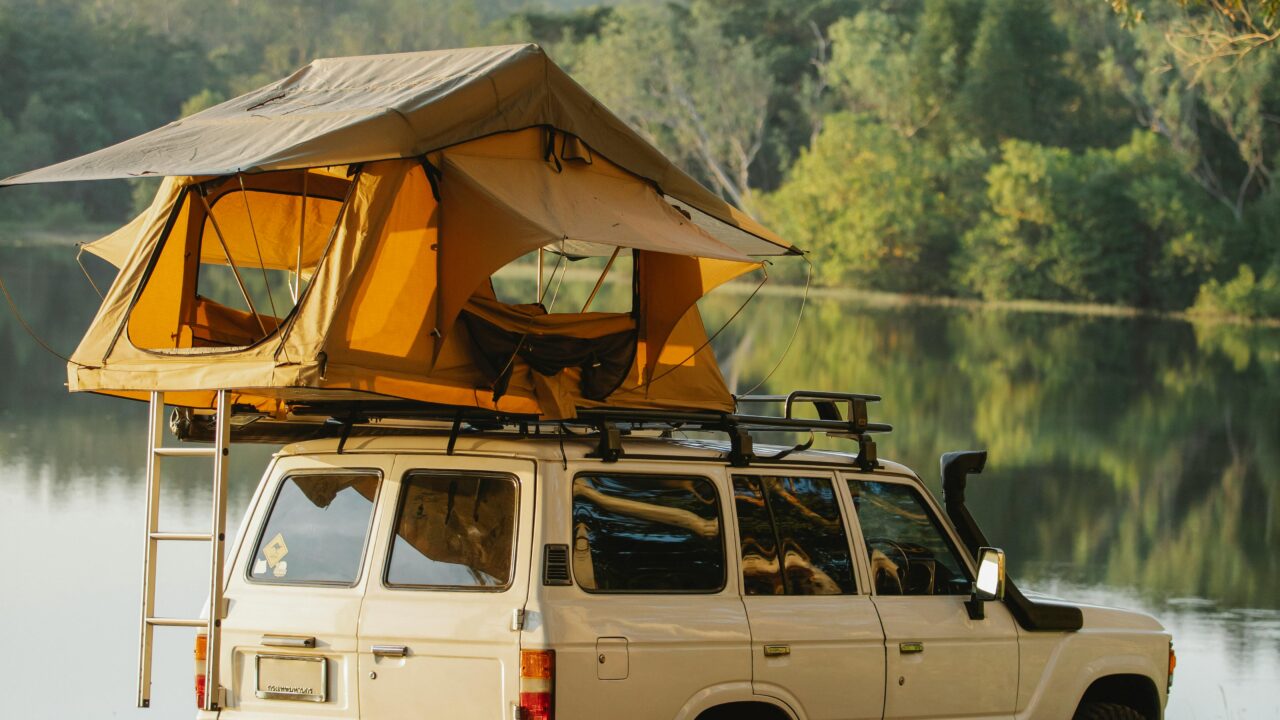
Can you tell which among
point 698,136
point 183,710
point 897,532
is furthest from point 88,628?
point 698,136

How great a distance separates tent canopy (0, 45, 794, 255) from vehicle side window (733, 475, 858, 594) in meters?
1.68

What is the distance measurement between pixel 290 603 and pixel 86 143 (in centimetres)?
6802

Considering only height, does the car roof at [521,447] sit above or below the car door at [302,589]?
above

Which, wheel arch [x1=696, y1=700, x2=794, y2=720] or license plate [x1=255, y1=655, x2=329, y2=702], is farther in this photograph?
wheel arch [x1=696, y1=700, x2=794, y2=720]

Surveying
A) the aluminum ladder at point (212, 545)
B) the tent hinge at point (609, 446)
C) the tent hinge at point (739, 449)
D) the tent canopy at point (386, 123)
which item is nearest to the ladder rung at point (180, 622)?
the aluminum ladder at point (212, 545)

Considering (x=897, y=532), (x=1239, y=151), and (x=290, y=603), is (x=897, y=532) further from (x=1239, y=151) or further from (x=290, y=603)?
(x=1239, y=151)

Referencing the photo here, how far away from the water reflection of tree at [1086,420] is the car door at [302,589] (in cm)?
1577

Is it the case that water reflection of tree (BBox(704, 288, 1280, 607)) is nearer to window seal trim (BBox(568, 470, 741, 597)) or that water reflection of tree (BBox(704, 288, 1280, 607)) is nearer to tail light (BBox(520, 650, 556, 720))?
window seal trim (BBox(568, 470, 741, 597))

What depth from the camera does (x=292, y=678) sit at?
17.4 ft

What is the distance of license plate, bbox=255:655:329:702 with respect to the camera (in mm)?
5258

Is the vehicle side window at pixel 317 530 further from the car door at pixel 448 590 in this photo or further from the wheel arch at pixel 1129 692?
the wheel arch at pixel 1129 692

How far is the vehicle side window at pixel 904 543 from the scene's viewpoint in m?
6.23

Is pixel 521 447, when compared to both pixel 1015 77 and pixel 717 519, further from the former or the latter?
pixel 1015 77

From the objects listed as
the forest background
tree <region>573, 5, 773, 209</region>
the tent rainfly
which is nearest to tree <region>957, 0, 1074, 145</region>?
the forest background
